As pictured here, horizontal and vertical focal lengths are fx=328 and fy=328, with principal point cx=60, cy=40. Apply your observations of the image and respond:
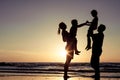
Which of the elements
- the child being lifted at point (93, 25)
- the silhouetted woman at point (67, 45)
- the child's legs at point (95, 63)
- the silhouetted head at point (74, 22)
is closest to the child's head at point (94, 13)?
the child being lifted at point (93, 25)

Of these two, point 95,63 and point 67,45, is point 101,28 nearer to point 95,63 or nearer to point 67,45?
point 95,63

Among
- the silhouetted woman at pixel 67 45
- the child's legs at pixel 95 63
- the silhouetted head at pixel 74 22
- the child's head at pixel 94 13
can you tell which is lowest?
the child's legs at pixel 95 63

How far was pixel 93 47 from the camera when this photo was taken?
12922 millimetres

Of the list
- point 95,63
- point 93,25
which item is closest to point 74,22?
point 93,25

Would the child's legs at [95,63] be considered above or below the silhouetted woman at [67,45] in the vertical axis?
below

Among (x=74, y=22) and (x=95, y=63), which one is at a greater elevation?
(x=74, y=22)

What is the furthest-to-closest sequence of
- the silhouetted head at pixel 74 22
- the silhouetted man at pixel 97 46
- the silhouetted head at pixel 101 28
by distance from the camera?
A: the silhouetted head at pixel 74 22 < the silhouetted man at pixel 97 46 < the silhouetted head at pixel 101 28

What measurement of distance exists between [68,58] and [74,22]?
1.50m

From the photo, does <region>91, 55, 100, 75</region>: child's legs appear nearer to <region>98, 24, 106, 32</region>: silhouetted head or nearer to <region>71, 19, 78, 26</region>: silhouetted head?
<region>98, 24, 106, 32</region>: silhouetted head

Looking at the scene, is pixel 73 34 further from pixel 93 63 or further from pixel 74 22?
pixel 93 63

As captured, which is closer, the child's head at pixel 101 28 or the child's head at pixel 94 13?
the child's head at pixel 101 28

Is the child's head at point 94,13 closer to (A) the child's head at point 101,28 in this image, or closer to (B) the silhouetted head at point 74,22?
(A) the child's head at point 101,28

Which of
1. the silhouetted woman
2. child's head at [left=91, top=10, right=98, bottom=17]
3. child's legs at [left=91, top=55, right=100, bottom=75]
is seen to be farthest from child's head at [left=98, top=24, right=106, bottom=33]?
the silhouetted woman

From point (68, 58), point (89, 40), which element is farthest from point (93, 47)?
point (68, 58)
